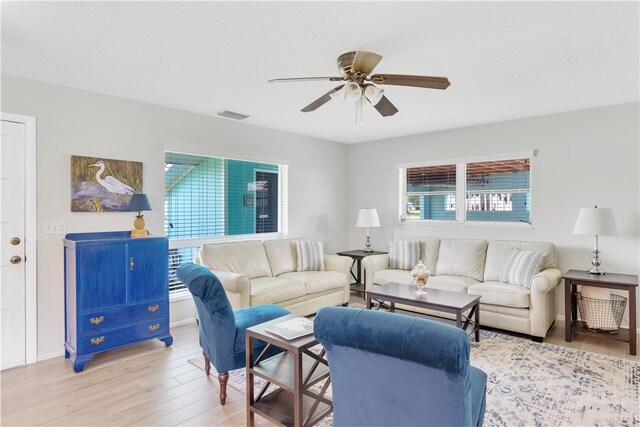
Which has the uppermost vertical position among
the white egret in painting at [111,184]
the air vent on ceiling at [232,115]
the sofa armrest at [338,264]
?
the air vent on ceiling at [232,115]

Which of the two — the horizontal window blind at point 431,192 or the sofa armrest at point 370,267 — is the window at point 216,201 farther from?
the horizontal window blind at point 431,192

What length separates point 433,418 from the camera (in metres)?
1.41

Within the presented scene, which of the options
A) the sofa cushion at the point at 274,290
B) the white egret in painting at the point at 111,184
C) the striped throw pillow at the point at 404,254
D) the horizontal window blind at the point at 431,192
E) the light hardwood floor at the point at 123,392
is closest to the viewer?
the light hardwood floor at the point at 123,392

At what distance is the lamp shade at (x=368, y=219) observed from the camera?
5457 mm

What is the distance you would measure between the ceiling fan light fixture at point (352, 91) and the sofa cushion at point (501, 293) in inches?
104

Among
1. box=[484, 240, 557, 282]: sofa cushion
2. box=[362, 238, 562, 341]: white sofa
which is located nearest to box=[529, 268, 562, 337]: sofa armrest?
box=[362, 238, 562, 341]: white sofa

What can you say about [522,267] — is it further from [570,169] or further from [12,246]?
[12,246]

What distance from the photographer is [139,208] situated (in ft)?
11.3

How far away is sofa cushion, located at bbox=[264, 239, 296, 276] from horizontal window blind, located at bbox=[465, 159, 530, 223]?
8.34 ft

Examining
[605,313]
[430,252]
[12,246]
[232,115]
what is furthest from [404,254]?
[12,246]

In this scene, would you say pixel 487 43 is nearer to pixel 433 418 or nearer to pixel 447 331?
pixel 447 331

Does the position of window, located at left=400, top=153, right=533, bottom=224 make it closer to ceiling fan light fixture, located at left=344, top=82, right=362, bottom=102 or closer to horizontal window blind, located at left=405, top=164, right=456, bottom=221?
horizontal window blind, located at left=405, top=164, right=456, bottom=221

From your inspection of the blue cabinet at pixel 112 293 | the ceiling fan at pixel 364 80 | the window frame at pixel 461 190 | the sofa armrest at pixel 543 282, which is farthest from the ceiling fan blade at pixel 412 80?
the window frame at pixel 461 190

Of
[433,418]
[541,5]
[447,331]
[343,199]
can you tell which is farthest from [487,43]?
[343,199]
